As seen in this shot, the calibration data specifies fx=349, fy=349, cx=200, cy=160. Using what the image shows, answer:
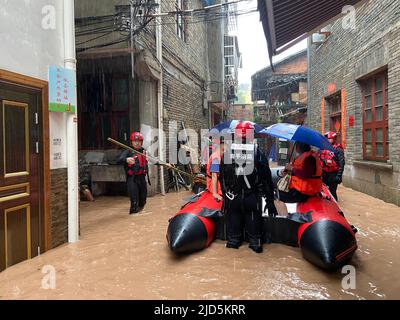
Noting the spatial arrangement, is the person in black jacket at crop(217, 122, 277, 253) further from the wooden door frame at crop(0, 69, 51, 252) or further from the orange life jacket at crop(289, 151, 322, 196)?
the wooden door frame at crop(0, 69, 51, 252)

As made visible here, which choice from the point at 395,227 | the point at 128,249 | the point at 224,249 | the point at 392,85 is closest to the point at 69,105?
the point at 128,249

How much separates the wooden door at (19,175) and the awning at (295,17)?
284 cm

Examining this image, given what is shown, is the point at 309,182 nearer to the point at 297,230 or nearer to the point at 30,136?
the point at 297,230

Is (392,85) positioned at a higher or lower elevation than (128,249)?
higher

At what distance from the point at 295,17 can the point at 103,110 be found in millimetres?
6146

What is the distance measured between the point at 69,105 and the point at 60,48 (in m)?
0.76

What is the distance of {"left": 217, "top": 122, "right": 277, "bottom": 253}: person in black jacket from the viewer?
4234mm

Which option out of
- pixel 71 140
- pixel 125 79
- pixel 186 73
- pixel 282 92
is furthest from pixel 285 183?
pixel 282 92

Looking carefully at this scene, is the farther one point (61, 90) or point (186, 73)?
point (186, 73)

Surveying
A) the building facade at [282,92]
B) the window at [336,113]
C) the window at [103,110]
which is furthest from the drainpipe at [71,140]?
the building facade at [282,92]

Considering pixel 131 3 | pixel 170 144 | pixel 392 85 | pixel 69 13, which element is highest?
pixel 131 3

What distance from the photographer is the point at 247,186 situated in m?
4.27
